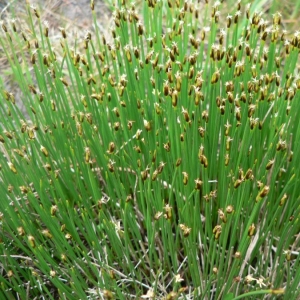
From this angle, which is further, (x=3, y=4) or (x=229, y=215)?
(x=3, y=4)

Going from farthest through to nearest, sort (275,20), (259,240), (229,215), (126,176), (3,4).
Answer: (3,4)
(126,176)
(275,20)
(259,240)
(229,215)

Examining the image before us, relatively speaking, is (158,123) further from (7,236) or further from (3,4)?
(3,4)

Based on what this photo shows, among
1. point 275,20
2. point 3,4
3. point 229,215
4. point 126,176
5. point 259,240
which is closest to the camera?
point 229,215

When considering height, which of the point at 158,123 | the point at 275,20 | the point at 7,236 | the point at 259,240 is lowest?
the point at 7,236

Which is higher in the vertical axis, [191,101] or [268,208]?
[191,101]

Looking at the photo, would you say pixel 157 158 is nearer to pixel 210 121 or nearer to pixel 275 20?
pixel 210 121

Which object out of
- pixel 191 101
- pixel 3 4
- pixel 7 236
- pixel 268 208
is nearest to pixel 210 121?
pixel 191 101

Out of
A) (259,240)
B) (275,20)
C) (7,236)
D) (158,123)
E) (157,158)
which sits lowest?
(7,236)

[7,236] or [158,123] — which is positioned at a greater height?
[158,123]

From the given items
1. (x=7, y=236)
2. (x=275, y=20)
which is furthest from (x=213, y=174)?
(x=7, y=236)
